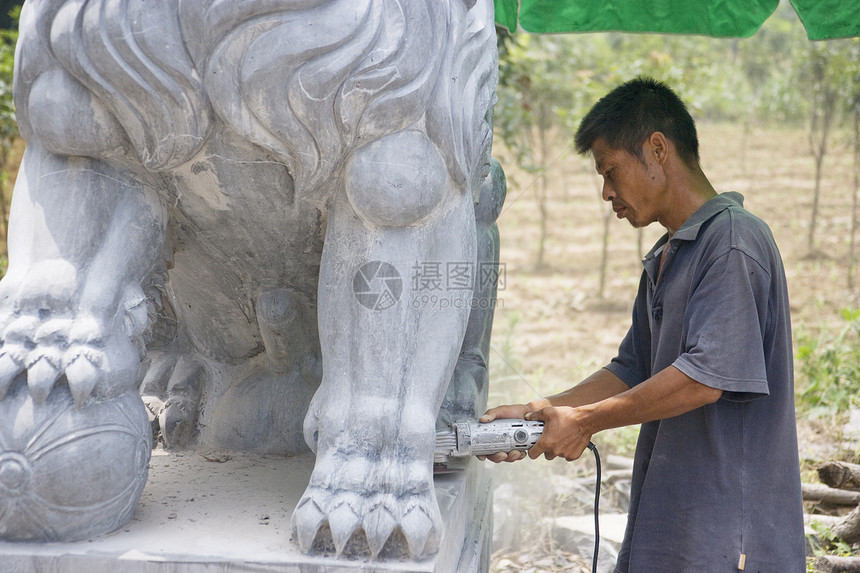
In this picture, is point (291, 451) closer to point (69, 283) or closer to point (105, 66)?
point (69, 283)

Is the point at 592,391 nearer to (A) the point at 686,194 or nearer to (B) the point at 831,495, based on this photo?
(A) the point at 686,194

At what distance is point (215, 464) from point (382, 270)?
67 cm

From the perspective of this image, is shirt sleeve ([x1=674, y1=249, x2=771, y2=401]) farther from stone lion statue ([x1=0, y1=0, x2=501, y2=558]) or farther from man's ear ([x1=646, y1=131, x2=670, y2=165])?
stone lion statue ([x1=0, y1=0, x2=501, y2=558])

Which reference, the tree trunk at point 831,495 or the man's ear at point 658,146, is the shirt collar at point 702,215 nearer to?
the man's ear at point 658,146

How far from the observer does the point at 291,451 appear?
6.01 ft

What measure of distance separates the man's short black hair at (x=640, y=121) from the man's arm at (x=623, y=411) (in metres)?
0.47

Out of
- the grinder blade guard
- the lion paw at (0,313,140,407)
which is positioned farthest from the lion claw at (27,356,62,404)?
the grinder blade guard

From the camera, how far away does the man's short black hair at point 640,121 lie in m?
1.73

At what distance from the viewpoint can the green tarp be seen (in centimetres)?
266

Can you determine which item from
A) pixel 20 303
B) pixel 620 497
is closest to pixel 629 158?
pixel 20 303

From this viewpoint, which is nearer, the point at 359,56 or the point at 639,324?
the point at 359,56

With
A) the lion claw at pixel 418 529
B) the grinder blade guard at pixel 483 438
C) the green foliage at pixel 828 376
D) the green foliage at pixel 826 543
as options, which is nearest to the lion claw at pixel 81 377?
the lion claw at pixel 418 529

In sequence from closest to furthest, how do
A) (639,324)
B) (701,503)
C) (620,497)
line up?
(701,503)
(639,324)
(620,497)

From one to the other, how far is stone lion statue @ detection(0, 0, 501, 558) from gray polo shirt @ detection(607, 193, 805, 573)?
48 cm
